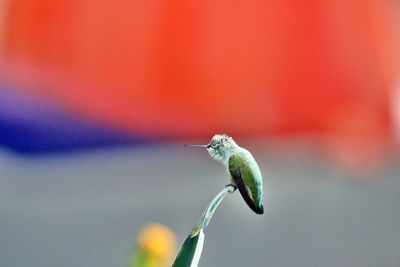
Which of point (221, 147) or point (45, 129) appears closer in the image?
point (221, 147)

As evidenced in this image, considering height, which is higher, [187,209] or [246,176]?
[187,209]

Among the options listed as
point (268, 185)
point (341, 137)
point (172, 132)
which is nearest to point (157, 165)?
point (172, 132)

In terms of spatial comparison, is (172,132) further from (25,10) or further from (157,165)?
(25,10)

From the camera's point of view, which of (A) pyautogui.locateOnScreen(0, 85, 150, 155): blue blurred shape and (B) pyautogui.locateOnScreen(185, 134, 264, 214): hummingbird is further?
(A) pyautogui.locateOnScreen(0, 85, 150, 155): blue blurred shape

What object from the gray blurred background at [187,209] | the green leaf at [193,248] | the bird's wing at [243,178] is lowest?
the green leaf at [193,248]

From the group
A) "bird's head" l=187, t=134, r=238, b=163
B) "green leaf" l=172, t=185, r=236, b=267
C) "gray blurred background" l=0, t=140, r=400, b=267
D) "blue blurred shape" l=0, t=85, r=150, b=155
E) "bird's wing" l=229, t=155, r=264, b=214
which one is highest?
"blue blurred shape" l=0, t=85, r=150, b=155

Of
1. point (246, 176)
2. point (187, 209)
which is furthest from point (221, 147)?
point (187, 209)

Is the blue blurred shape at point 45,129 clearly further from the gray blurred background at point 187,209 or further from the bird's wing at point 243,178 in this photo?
the bird's wing at point 243,178

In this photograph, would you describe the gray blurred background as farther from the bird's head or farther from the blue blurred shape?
the bird's head

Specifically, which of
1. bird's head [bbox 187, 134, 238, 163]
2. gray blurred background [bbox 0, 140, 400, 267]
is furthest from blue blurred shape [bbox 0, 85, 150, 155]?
bird's head [bbox 187, 134, 238, 163]

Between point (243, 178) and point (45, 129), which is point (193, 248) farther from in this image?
point (45, 129)

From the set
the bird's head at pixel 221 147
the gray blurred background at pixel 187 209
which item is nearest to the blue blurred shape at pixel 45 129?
the gray blurred background at pixel 187 209
